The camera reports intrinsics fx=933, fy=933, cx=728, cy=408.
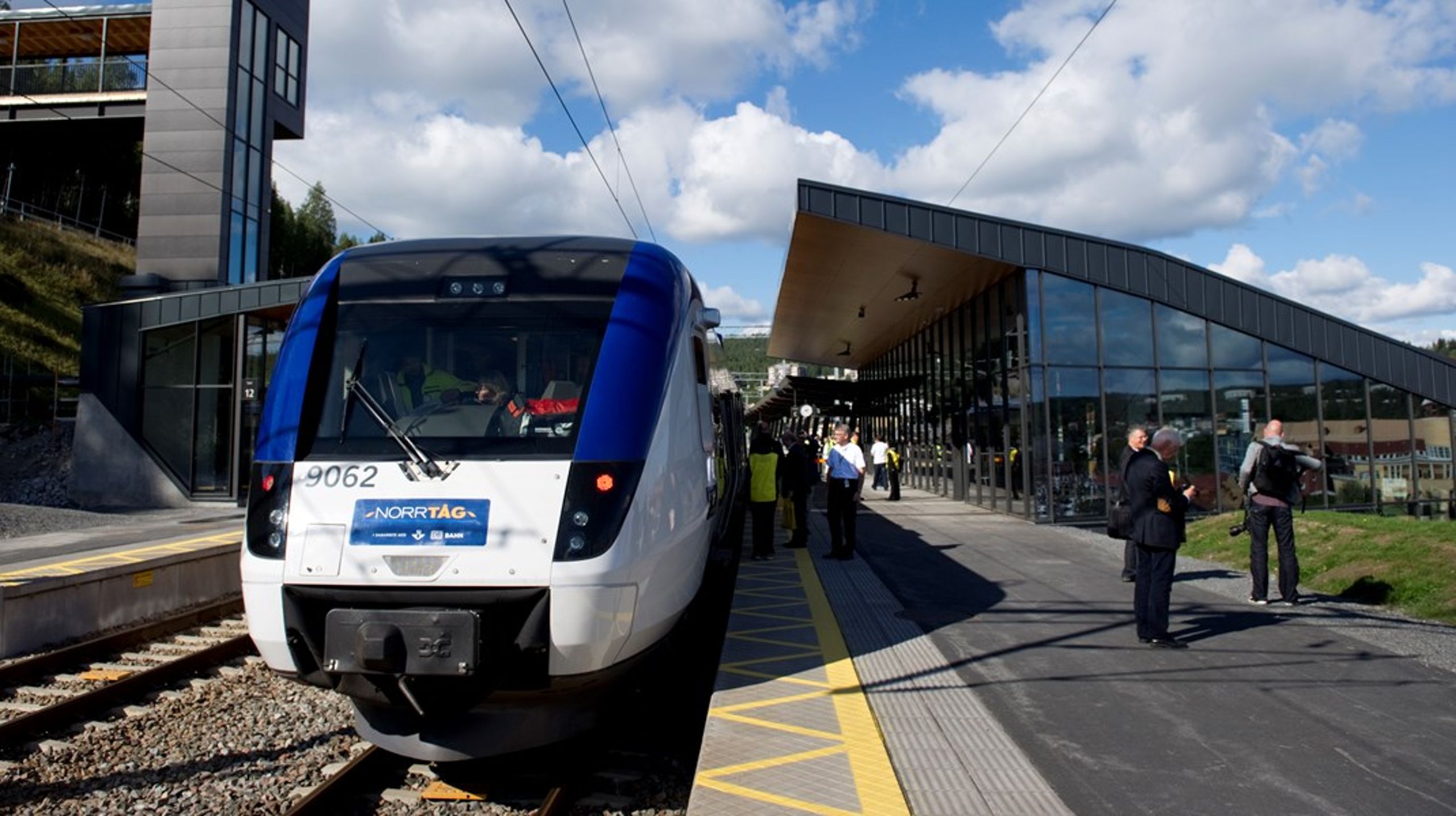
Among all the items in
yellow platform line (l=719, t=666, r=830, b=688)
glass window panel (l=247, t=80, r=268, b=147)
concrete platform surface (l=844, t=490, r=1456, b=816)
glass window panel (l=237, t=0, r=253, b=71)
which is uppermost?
glass window panel (l=237, t=0, r=253, b=71)

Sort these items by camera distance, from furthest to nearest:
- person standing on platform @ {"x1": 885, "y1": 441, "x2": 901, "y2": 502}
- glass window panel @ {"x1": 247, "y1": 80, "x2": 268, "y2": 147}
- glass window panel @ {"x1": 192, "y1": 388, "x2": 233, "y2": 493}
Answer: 1. glass window panel @ {"x1": 247, "y1": 80, "x2": 268, "y2": 147}
2. glass window panel @ {"x1": 192, "y1": 388, "x2": 233, "y2": 493}
3. person standing on platform @ {"x1": 885, "y1": 441, "x2": 901, "y2": 502}

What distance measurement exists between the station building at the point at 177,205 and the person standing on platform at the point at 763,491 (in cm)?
1442

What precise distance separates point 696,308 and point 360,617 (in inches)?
119

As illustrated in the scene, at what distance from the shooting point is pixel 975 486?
19391 millimetres

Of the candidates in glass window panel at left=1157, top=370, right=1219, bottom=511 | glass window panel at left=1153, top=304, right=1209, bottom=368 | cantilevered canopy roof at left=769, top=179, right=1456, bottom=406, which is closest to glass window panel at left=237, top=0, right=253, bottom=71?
cantilevered canopy roof at left=769, top=179, right=1456, bottom=406

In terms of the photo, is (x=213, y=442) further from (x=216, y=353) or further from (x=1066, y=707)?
(x=1066, y=707)

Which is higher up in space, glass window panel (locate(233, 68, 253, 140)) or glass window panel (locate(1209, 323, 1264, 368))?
glass window panel (locate(233, 68, 253, 140))

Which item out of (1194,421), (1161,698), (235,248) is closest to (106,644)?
(1161,698)

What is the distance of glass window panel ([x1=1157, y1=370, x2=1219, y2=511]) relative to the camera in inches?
656

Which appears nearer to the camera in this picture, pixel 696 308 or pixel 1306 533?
pixel 696 308

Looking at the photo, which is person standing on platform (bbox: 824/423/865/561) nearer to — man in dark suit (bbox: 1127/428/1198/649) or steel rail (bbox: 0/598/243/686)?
man in dark suit (bbox: 1127/428/1198/649)

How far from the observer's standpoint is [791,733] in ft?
15.4

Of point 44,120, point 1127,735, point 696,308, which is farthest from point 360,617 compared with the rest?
point 44,120

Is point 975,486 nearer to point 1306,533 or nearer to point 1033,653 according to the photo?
point 1306,533
